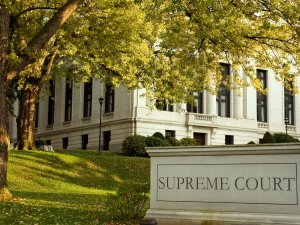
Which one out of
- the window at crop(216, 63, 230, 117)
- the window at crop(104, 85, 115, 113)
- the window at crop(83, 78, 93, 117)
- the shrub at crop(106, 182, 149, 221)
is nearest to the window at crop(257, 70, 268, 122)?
the window at crop(216, 63, 230, 117)

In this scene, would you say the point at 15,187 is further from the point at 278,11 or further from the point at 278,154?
the point at 278,154

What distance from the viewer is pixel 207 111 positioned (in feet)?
172

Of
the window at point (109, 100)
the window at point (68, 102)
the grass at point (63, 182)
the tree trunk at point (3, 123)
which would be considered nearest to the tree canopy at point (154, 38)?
the tree trunk at point (3, 123)

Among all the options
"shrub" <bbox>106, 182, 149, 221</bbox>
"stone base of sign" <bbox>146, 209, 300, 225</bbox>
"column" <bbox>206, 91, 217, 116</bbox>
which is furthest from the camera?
"column" <bbox>206, 91, 217, 116</bbox>

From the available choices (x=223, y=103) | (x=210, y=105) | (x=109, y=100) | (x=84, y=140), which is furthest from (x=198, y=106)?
(x=84, y=140)

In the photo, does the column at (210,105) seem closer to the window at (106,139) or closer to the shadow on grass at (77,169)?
the window at (106,139)

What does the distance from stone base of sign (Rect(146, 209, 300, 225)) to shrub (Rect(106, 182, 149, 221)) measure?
1.16m

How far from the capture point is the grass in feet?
45.0

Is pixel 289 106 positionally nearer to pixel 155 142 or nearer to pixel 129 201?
pixel 155 142

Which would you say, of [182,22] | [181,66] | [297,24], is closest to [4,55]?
[182,22]

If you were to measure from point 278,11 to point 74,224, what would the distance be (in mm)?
10080

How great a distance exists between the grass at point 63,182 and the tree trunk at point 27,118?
209cm

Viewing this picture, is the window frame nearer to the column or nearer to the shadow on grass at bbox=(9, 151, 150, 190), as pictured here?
the column

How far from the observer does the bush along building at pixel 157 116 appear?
4821 cm
